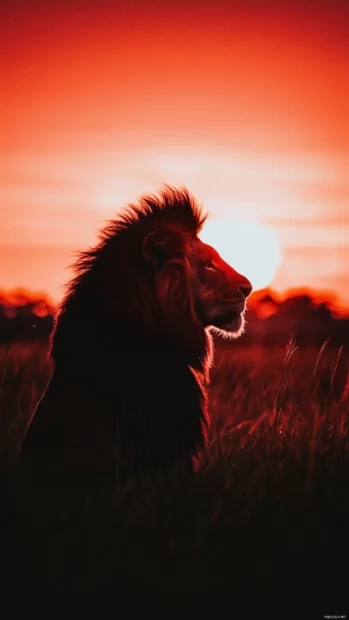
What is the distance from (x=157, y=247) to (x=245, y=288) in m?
0.61

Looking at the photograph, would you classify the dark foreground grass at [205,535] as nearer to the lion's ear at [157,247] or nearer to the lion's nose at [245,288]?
the lion's nose at [245,288]

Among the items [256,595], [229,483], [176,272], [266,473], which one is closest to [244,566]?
[256,595]

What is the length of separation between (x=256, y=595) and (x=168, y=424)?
3.94ft

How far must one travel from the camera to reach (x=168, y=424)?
452 cm

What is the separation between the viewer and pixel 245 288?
192 inches

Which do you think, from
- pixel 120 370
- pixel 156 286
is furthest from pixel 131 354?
pixel 156 286

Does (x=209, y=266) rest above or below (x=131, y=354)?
above

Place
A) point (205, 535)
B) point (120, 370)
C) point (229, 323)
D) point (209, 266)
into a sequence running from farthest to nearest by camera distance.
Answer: point (229, 323)
point (209, 266)
point (120, 370)
point (205, 535)

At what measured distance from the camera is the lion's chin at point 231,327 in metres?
5.00

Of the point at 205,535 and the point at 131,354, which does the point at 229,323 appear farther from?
the point at 205,535

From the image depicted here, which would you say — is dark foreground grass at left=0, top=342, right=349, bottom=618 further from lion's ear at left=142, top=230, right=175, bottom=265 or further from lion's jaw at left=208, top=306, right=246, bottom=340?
lion's ear at left=142, top=230, right=175, bottom=265

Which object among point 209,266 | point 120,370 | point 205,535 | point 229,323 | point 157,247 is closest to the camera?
point 205,535

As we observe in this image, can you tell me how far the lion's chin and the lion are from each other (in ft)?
0.42

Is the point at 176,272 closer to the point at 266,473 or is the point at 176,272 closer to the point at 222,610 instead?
the point at 266,473
